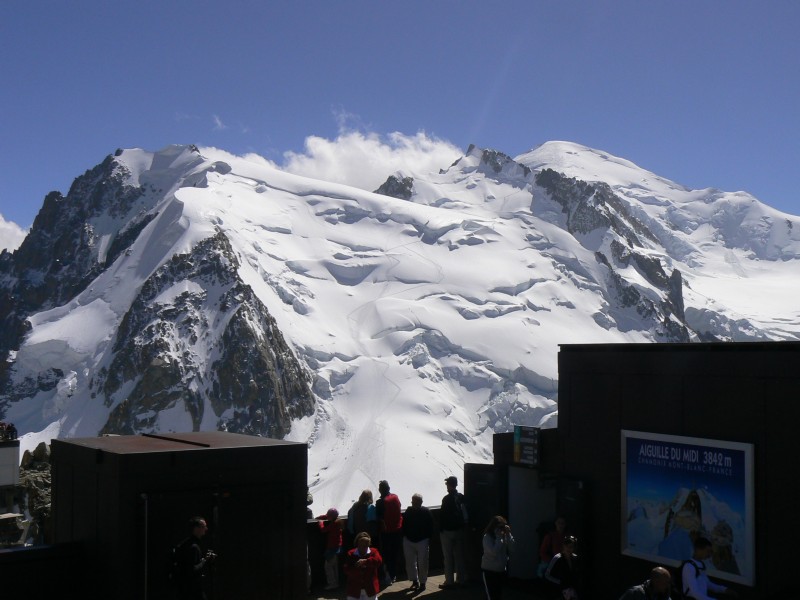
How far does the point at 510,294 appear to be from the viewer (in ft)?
433

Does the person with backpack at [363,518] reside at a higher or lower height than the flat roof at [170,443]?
lower

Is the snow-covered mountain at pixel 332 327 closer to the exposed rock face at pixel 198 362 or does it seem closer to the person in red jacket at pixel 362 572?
the exposed rock face at pixel 198 362

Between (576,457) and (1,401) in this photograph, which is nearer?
(576,457)

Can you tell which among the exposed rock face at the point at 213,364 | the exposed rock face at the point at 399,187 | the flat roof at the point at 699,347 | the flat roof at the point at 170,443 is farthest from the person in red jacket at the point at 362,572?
the exposed rock face at the point at 399,187

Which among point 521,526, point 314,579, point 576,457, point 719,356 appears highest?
point 719,356

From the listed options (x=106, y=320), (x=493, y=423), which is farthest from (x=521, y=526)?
(x=106, y=320)

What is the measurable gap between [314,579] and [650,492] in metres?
5.43

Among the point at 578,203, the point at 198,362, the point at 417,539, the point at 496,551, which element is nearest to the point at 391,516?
the point at 417,539

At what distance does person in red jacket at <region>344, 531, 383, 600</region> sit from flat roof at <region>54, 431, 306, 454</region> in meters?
1.64

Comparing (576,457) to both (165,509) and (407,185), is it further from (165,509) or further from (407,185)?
(407,185)

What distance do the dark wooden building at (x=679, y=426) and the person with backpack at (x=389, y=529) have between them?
255cm

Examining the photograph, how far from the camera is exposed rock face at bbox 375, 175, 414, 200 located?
186750mm

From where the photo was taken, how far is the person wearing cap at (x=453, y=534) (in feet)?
44.0

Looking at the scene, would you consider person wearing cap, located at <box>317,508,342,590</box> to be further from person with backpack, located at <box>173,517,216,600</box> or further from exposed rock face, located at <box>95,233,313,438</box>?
exposed rock face, located at <box>95,233,313,438</box>
